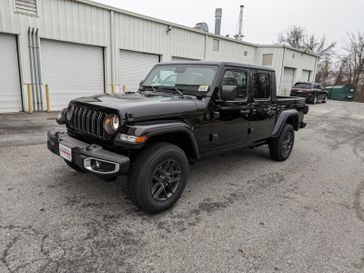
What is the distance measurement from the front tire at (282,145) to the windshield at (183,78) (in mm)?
2252

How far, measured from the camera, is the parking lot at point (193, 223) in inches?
88.3

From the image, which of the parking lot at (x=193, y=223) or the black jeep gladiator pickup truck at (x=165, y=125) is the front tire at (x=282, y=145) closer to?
the parking lot at (x=193, y=223)

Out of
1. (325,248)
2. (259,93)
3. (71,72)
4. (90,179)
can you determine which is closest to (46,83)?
(71,72)

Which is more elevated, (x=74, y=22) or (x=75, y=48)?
(x=74, y=22)

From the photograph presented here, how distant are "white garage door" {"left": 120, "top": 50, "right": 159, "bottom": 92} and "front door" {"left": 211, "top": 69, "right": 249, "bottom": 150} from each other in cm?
976

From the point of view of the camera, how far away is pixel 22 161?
4559 millimetres

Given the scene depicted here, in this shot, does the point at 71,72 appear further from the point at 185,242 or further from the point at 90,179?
the point at 185,242

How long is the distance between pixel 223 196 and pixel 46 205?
2.23 meters

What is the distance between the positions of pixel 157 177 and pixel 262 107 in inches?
96.0

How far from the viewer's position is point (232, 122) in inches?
152

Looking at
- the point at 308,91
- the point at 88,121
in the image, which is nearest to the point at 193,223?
the point at 88,121

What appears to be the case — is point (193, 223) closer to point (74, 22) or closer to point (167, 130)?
point (167, 130)

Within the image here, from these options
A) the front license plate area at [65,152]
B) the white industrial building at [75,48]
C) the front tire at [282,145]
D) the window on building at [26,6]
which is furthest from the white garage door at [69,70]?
the front tire at [282,145]

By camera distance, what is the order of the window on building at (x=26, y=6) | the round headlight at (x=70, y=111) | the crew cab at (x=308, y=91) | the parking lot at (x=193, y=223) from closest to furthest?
the parking lot at (x=193, y=223) < the round headlight at (x=70, y=111) < the window on building at (x=26, y=6) < the crew cab at (x=308, y=91)
